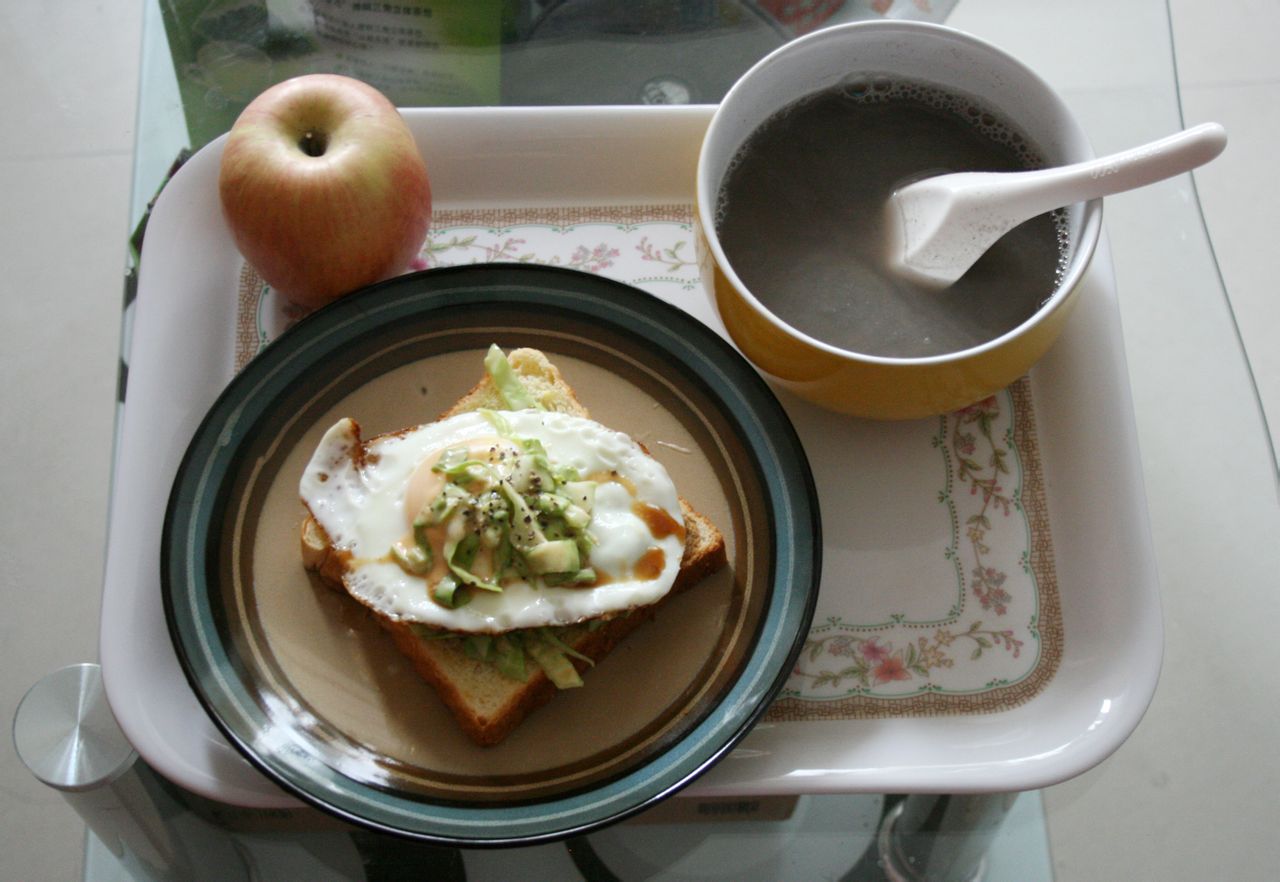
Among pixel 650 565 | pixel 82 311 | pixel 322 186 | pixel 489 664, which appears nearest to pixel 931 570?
pixel 650 565

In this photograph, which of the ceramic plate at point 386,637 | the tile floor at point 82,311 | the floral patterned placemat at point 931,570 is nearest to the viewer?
the ceramic plate at point 386,637

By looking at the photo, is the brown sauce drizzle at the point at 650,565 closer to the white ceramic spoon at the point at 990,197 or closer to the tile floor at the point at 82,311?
the white ceramic spoon at the point at 990,197

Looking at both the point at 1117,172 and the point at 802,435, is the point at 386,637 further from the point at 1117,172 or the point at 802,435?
the point at 1117,172

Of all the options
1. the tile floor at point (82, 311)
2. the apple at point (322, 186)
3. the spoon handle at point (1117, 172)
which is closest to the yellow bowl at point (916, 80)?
the spoon handle at point (1117, 172)

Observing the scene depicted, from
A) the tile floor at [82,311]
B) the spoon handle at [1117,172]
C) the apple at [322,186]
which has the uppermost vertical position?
the spoon handle at [1117,172]

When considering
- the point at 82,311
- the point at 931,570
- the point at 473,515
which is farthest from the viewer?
the point at 82,311

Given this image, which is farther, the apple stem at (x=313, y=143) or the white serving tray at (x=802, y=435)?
the apple stem at (x=313, y=143)
